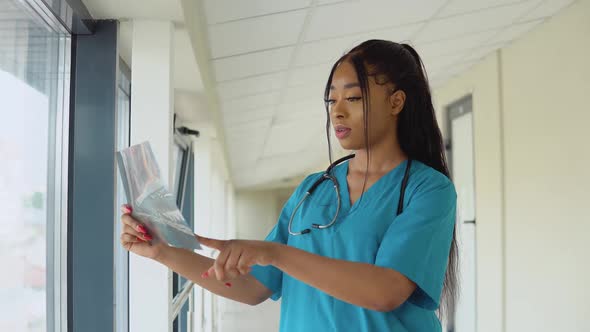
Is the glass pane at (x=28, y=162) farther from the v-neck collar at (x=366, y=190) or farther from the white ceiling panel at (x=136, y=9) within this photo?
the v-neck collar at (x=366, y=190)

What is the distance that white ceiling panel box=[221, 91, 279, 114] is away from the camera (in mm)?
4212

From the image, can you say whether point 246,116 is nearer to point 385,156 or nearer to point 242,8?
point 242,8

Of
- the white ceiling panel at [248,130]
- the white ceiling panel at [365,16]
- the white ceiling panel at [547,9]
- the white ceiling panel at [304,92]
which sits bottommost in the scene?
the white ceiling panel at [248,130]

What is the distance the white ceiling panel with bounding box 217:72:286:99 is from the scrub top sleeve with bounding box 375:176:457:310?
261cm

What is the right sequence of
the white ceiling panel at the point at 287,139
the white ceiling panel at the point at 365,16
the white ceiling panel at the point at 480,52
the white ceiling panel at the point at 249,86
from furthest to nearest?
the white ceiling panel at the point at 287,139, the white ceiling panel at the point at 480,52, the white ceiling panel at the point at 249,86, the white ceiling panel at the point at 365,16

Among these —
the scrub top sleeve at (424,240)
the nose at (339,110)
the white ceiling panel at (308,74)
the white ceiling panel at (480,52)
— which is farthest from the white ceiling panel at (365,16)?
the scrub top sleeve at (424,240)

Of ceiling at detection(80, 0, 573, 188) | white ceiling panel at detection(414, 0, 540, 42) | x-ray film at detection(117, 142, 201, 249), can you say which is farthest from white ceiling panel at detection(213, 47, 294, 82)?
x-ray film at detection(117, 142, 201, 249)

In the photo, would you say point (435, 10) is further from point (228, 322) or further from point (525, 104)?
point (228, 322)

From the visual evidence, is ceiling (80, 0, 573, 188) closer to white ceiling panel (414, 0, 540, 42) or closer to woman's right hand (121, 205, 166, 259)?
white ceiling panel (414, 0, 540, 42)

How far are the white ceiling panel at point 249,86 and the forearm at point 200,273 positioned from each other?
2.40 m

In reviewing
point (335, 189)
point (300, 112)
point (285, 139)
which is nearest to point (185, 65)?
point (335, 189)

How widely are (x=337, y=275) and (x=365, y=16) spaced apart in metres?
2.18

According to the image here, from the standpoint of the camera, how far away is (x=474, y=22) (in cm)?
349

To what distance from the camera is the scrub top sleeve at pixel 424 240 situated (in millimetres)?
1089
